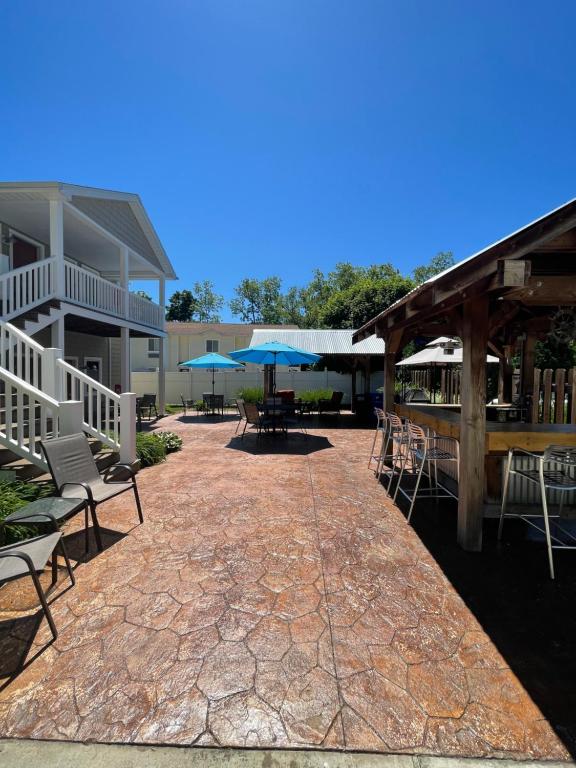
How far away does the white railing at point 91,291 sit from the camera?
9.55 m

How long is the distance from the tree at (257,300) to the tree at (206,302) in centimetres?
281

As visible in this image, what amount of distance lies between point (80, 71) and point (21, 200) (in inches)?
135

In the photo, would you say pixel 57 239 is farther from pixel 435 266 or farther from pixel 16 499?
pixel 435 266

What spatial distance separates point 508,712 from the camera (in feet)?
6.14

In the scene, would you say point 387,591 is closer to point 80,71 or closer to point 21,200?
point 21,200

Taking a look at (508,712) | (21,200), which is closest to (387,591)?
(508,712)

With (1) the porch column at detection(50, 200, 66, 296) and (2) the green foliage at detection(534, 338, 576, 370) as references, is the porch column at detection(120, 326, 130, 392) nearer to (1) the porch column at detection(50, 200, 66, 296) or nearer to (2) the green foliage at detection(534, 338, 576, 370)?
(1) the porch column at detection(50, 200, 66, 296)

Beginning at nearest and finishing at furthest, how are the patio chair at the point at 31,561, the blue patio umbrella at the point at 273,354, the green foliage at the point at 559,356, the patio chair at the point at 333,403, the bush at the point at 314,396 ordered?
the patio chair at the point at 31,561
the blue patio umbrella at the point at 273,354
the green foliage at the point at 559,356
the patio chair at the point at 333,403
the bush at the point at 314,396

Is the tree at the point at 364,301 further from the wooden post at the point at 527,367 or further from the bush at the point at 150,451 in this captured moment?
the bush at the point at 150,451

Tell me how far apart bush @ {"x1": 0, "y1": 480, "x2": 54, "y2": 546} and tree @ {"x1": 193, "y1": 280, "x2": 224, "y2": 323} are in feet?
177

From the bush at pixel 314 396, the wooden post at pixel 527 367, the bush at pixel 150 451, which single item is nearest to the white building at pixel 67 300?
the bush at pixel 150 451

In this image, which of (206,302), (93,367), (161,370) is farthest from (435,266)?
(93,367)

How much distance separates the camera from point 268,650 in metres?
2.29

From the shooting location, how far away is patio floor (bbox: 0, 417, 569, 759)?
5.86 ft
